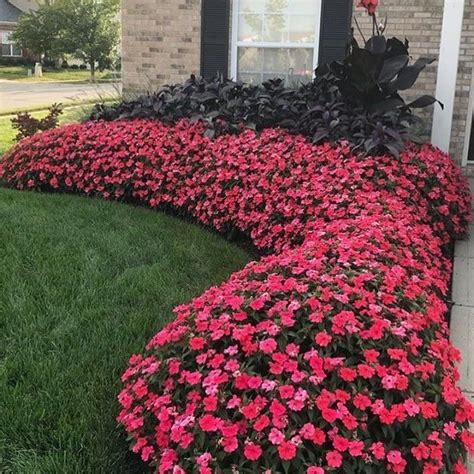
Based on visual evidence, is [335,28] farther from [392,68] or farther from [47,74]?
[47,74]

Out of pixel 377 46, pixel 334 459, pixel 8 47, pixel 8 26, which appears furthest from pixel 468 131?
pixel 8 47

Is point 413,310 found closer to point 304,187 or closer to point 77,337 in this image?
point 77,337

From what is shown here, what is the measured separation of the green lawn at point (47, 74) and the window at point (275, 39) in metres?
31.4

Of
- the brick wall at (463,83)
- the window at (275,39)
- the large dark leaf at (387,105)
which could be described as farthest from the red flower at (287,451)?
the window at (275,39)

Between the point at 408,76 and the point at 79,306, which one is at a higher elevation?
the point at 408,76

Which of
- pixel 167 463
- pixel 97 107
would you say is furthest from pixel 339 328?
pixel 97 107

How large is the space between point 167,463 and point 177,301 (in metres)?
1.73

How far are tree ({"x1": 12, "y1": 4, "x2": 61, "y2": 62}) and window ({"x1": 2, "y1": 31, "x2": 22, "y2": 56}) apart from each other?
6743mm

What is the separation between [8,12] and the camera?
5269cm

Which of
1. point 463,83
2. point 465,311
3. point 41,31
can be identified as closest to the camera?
point 465,311

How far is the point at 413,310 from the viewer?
8.74ft

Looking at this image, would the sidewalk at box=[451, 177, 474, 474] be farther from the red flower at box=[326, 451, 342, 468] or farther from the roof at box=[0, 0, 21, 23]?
the roof at box=[0, 0, 21, 23]

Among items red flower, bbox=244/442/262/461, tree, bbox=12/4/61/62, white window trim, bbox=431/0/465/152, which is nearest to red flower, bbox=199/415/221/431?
red flower, bbox=244/442/262/461

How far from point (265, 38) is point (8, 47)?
4982cm
